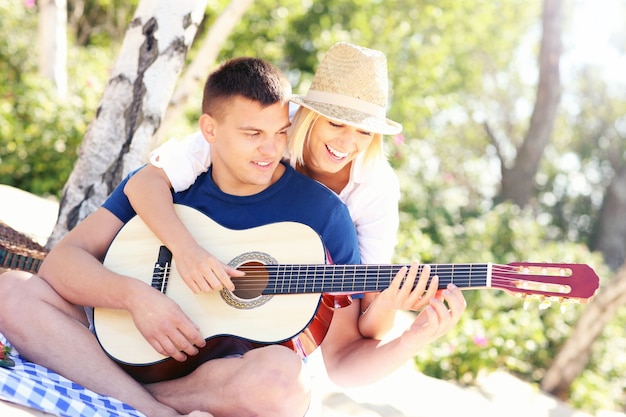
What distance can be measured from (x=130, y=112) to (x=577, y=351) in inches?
196

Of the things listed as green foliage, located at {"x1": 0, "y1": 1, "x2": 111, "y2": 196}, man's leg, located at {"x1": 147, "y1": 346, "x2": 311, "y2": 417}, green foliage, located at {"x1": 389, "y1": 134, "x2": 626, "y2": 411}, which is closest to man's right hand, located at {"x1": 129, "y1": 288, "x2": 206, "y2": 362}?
man's leg, located at {"x1": 147, "y1": 346, "x2": 311, "y2": 417}

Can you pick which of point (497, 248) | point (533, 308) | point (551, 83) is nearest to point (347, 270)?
point (533, 308)

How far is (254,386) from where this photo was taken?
8.19ft

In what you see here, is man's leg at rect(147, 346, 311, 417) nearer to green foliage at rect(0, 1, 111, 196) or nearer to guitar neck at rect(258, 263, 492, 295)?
guitar neck at rect(258, 263, 492, 295)

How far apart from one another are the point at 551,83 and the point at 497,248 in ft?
13.1

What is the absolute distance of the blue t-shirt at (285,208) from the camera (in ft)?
9.42

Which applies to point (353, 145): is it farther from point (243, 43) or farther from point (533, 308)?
point (243, 43)

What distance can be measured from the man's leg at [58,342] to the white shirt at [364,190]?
68 cm

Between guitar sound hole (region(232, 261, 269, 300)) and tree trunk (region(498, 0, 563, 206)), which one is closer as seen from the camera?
guitar sound hole (region(232, 261, 269, 300))

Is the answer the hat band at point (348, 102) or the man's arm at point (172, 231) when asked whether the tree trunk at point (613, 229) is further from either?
the man's arm at point (172, 231)

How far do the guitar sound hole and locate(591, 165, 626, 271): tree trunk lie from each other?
13037 mm

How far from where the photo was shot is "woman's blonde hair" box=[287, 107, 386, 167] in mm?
3072

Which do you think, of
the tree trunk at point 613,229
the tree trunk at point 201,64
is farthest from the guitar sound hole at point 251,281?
the tree trunk at point 613,229

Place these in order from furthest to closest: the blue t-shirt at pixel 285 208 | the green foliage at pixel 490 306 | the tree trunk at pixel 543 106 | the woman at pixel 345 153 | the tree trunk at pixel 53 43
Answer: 1. the tree trunk at pixel 543 106
2. the tree trunk at pixel 53 43
3. the green foliage at pixel 490 306
4. the woman at pixel 345 153
5. the blue t-shirt at pixel 285 208
